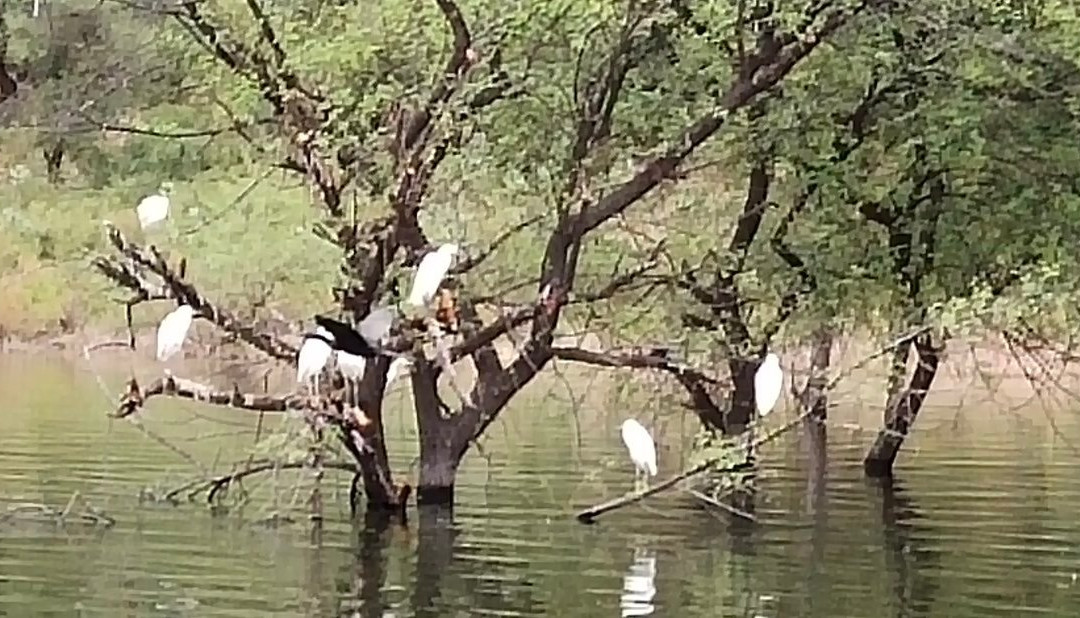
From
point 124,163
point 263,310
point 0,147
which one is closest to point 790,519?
point 263,310

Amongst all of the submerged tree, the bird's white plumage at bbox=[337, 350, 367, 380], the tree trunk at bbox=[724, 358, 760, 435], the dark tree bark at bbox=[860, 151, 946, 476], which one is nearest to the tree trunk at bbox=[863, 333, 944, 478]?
the dark tree bark at bbox=[860, 151, 946, 476]

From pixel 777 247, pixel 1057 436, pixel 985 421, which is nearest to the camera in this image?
pixel 777 247

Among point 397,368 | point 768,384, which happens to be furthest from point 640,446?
point 397,368

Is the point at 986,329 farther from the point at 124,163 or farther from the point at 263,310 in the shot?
the point at 124,163

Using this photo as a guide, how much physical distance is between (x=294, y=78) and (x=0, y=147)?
1086 centimetres

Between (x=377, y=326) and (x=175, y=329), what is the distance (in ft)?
4.73

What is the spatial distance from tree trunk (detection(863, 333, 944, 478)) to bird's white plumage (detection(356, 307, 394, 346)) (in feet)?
16.6

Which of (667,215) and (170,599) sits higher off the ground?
(667,215)

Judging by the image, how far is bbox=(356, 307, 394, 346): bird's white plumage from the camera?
48.6 feet

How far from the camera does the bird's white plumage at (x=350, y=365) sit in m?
15.1

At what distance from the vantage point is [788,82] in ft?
56.6

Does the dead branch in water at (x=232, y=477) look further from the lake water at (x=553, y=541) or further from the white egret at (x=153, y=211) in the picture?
the white egret at (x=153, y=211)

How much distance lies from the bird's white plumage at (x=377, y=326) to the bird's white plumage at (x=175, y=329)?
1.25m

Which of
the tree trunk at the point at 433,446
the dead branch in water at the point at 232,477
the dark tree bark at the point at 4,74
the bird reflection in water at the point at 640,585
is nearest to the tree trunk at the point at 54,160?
the dark tree bark at the point at 4,74
